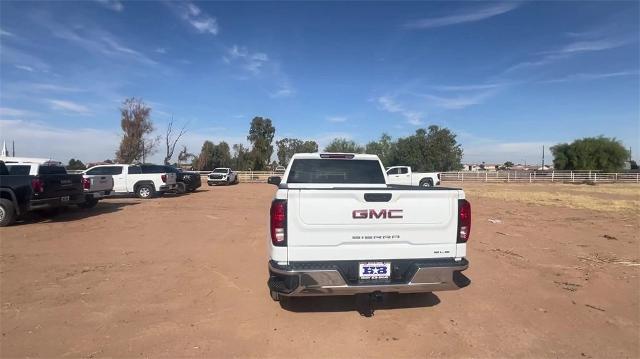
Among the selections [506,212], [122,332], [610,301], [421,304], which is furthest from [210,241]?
[506,212]

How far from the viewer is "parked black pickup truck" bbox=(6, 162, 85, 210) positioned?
432 inches

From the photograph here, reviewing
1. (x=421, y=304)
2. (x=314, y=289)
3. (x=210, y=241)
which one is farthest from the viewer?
(x=210, y=241)

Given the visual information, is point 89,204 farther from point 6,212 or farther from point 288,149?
point 288,149

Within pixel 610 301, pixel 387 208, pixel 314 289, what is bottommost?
pixel 610 301

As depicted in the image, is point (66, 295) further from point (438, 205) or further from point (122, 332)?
point (438, 205)

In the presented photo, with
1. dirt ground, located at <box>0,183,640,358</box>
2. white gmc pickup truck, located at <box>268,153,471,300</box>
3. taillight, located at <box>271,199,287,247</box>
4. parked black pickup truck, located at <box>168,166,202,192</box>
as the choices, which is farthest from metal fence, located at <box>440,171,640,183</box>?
taillight, located at <box>271,199,287,247</box>

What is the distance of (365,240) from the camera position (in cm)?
419

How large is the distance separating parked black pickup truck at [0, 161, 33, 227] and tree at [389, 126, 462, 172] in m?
68.0

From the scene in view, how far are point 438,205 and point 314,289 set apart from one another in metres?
1.61

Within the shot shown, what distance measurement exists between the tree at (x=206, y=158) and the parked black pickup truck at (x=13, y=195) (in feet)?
158

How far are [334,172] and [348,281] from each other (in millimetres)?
2473

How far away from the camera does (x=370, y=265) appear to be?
4180mm

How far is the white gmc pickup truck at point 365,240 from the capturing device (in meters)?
4.06

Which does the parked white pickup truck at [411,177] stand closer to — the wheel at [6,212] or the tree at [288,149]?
the wheel at [6,212]
